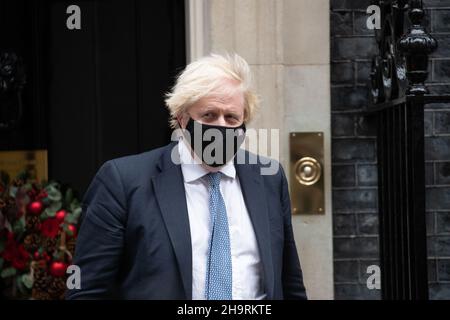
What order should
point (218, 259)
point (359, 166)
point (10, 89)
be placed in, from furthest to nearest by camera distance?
point (10, 89) → point (359, 166) → point (218, 259)

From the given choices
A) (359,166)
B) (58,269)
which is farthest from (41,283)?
(359,166)

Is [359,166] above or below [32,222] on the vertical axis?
above

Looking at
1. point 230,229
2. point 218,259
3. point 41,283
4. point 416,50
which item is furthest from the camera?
point 416,50

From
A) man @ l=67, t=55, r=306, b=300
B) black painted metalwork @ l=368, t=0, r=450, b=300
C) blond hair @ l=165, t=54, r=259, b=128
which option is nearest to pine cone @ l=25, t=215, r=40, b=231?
man @ l=67, t=55, r=306, b=300

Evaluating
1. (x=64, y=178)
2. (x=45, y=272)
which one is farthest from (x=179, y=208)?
(x=64, y=178)

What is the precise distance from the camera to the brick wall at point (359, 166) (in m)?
5.07

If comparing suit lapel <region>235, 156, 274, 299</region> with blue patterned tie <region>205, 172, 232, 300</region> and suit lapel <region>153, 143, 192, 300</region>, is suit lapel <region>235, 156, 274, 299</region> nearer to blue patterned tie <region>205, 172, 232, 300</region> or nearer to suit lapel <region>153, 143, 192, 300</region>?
blue patterned tie <region>205, 172, 232, 300</region>

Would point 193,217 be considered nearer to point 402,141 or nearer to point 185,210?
point 185,210

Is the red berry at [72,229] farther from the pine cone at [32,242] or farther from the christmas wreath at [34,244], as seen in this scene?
the pine cone at [32,242]

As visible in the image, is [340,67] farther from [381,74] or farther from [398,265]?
[398,265]

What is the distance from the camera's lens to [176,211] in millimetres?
2857

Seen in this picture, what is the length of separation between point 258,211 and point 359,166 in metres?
2.25

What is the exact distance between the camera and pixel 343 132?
5.07 metres

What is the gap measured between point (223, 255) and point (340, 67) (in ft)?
8.19
